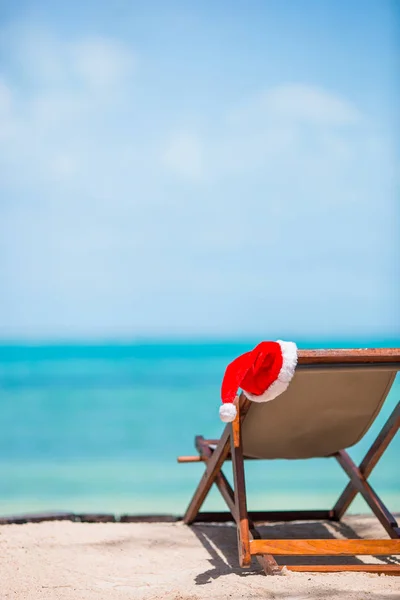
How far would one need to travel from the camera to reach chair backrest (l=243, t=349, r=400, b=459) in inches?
A: 114

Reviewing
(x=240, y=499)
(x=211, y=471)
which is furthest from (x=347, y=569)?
(x=211, y=471)

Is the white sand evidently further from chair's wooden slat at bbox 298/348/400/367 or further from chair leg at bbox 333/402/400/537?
chair's wooden slat at bbox 298/348/400/367

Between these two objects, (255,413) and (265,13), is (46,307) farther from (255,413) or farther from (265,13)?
(255,413)

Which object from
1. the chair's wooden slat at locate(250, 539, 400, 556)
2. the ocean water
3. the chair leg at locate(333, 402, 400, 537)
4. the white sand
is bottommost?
the ocean water

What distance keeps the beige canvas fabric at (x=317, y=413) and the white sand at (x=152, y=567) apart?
49cm

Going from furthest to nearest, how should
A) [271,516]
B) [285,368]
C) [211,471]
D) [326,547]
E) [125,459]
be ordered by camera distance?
[125,459], [271,516], [211,471], [326,547], [285,368]

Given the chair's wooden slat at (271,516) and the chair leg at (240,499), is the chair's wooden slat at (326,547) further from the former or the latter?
the chair's wooden slat at (271,516)

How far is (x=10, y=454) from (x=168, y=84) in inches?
1482

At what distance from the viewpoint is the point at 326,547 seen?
2.89 metres

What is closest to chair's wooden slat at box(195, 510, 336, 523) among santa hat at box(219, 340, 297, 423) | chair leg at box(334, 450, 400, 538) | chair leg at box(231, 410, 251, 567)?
chair leg at box(334, 450, 400, 538)

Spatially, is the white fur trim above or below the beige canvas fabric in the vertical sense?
above

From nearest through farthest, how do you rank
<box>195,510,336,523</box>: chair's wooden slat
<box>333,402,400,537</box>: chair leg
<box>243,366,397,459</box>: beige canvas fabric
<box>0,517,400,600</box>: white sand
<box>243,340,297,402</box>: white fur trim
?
<box>0,517,400,600</box>: white sand → <box>243,340,297,402</box>: white fur trim → <box>243,366,397,459</box>: beige canvas fabric → <box>333,402,400,537</box>: chair leg → <box>195,510,336,523</box>: chair's wooden slat

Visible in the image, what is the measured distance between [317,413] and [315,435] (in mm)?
204

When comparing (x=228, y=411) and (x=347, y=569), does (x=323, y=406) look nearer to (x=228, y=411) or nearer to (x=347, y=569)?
(x=228, y=411)
